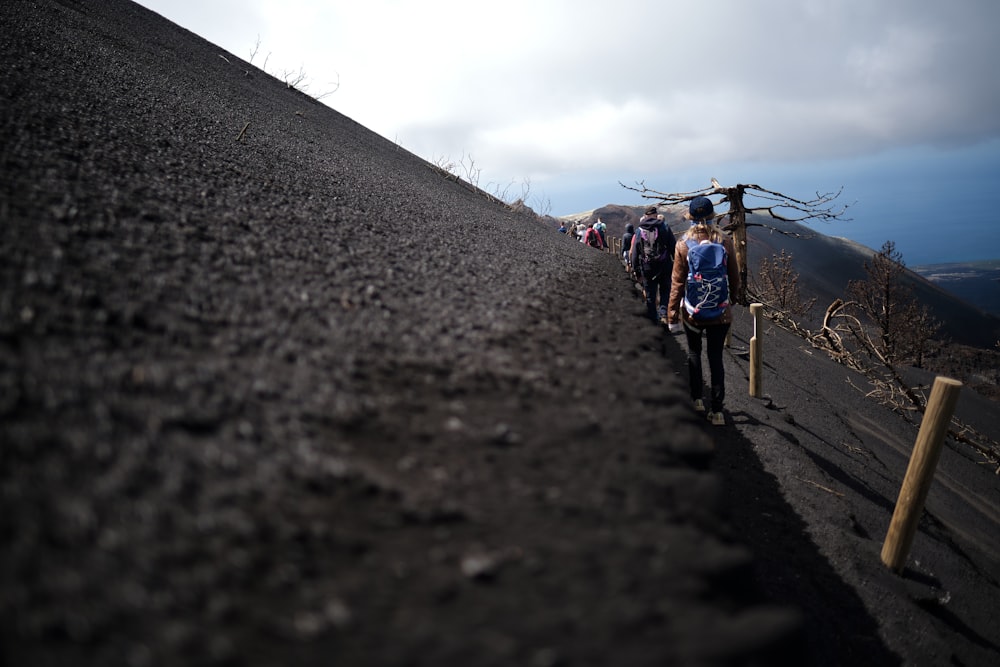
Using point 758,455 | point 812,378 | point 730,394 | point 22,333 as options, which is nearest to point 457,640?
point 22,333

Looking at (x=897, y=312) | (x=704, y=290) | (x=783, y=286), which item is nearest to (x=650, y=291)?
(x=704, y=290)

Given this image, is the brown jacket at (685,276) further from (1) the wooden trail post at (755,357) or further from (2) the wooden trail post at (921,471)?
(1) the wooden trail post at (755,357)

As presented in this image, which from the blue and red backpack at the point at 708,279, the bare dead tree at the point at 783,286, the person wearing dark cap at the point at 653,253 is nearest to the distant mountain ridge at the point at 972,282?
the bare dead tree at the point at 783,286

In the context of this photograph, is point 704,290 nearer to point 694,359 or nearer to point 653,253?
point 694,359

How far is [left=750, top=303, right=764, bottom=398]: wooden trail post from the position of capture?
5.94 meters

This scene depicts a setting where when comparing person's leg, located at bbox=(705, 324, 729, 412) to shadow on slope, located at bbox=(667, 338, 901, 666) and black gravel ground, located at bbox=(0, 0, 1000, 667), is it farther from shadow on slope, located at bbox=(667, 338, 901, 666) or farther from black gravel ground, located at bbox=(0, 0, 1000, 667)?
black gravel ground, located at bbox=(0, 0, 1000, 667)

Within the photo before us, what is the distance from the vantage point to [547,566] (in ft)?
4.11

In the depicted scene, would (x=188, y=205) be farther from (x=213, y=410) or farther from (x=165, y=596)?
(x=165, y=596)

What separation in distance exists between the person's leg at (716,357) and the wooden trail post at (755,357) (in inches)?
61.7

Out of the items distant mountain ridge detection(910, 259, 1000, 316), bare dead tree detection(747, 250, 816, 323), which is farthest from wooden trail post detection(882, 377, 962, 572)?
distant mountain ridge detection(910, 259, 1000, 316)

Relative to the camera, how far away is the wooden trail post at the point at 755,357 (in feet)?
19.5

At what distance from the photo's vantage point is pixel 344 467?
1431 millimetres

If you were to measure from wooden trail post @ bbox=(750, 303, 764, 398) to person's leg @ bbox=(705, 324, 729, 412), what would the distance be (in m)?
1.57

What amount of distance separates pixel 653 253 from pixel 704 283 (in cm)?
216
